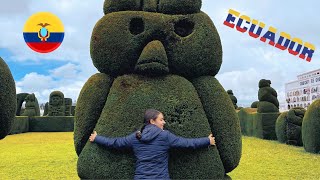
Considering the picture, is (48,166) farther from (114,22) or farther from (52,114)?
(52,114)

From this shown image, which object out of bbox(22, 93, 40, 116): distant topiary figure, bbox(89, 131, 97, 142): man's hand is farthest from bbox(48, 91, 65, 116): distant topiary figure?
bbox(89, 131, 97, 142): man's hand

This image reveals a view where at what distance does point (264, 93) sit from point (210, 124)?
16.0m

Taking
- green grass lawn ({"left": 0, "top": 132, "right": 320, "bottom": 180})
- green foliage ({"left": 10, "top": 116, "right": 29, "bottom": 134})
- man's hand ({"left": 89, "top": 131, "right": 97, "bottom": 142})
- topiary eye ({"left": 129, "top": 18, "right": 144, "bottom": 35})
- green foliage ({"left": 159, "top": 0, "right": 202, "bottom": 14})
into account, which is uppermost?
green foliage ({"left": 159, "top": 0, "right": 202, "bottom": 14})

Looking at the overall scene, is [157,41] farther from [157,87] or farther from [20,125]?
[20,125]

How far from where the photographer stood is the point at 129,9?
21.1 feet

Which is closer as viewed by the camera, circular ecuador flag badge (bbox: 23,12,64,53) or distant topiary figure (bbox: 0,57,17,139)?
distant topiary figure (bbox: 0,57,17,139)

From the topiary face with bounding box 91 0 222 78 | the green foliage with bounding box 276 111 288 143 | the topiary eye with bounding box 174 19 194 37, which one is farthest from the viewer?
the green foliage with bounding box 276 111 288 143

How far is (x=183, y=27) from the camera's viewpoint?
6.36 m

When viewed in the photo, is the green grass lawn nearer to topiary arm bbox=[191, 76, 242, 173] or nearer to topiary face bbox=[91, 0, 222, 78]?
topiary arm bbox=[191, 76, 242, 173]

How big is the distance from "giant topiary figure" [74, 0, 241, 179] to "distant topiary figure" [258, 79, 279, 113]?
15.2 meters

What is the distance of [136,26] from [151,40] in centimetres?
38

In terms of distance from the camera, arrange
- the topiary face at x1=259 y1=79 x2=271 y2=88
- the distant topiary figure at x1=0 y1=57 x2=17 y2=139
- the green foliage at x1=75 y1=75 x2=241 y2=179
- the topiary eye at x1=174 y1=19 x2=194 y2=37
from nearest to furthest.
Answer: the green foliage at x1=75 y1=75 x2=241 y2=179 < the distant topiary figure at x1=0 y1=57 x2=17 y2=139 < the topiary eye at x1=174 y1=19 x2=194 y2=37 < the topiary face at x1=259 y1=79 x2=271 y2=88

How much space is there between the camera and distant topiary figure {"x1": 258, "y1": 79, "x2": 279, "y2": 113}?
20859mm

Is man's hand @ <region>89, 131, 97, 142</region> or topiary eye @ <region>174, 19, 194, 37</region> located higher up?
topiary eye @ <region>174, 19, 194, 37</region>
